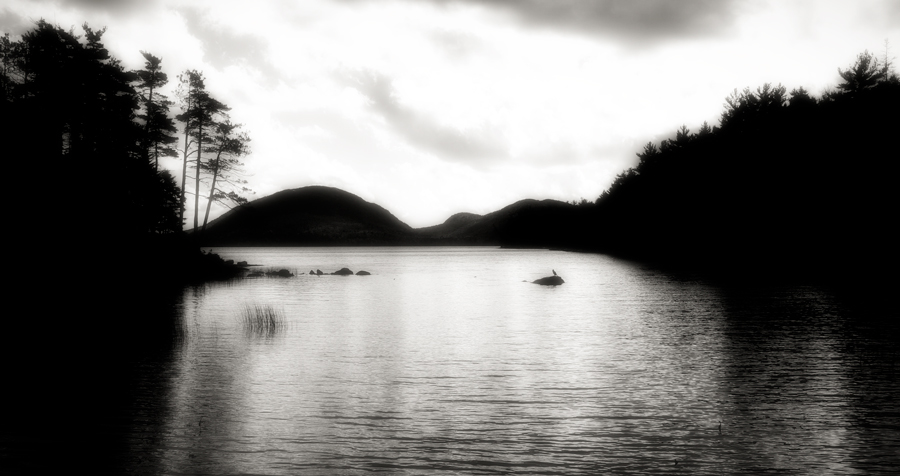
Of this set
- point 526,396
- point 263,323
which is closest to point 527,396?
point 526,396

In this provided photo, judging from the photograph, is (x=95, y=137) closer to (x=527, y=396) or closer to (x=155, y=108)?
(x=155, y=108)

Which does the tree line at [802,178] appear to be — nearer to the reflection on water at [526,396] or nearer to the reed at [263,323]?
the reflection on water at [526,396]

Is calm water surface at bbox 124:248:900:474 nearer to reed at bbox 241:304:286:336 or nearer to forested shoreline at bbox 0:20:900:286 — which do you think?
reed at bbox 241:304:286:336

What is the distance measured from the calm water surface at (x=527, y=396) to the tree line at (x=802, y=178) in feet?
145

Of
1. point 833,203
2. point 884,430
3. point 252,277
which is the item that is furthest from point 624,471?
point 833,203

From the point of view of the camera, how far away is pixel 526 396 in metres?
→ 18.2

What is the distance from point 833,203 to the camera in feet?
259

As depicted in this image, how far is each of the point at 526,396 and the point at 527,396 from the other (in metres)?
0.03

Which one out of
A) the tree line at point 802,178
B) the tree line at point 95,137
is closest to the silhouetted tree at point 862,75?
the tree line at point 802,178

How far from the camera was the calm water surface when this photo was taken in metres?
12.7

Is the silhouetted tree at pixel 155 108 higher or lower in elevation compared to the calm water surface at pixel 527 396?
higher

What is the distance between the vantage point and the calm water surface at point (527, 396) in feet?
41.8

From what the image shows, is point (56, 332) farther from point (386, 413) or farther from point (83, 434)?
point (386, 413)

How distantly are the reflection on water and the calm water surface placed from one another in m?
0.06
